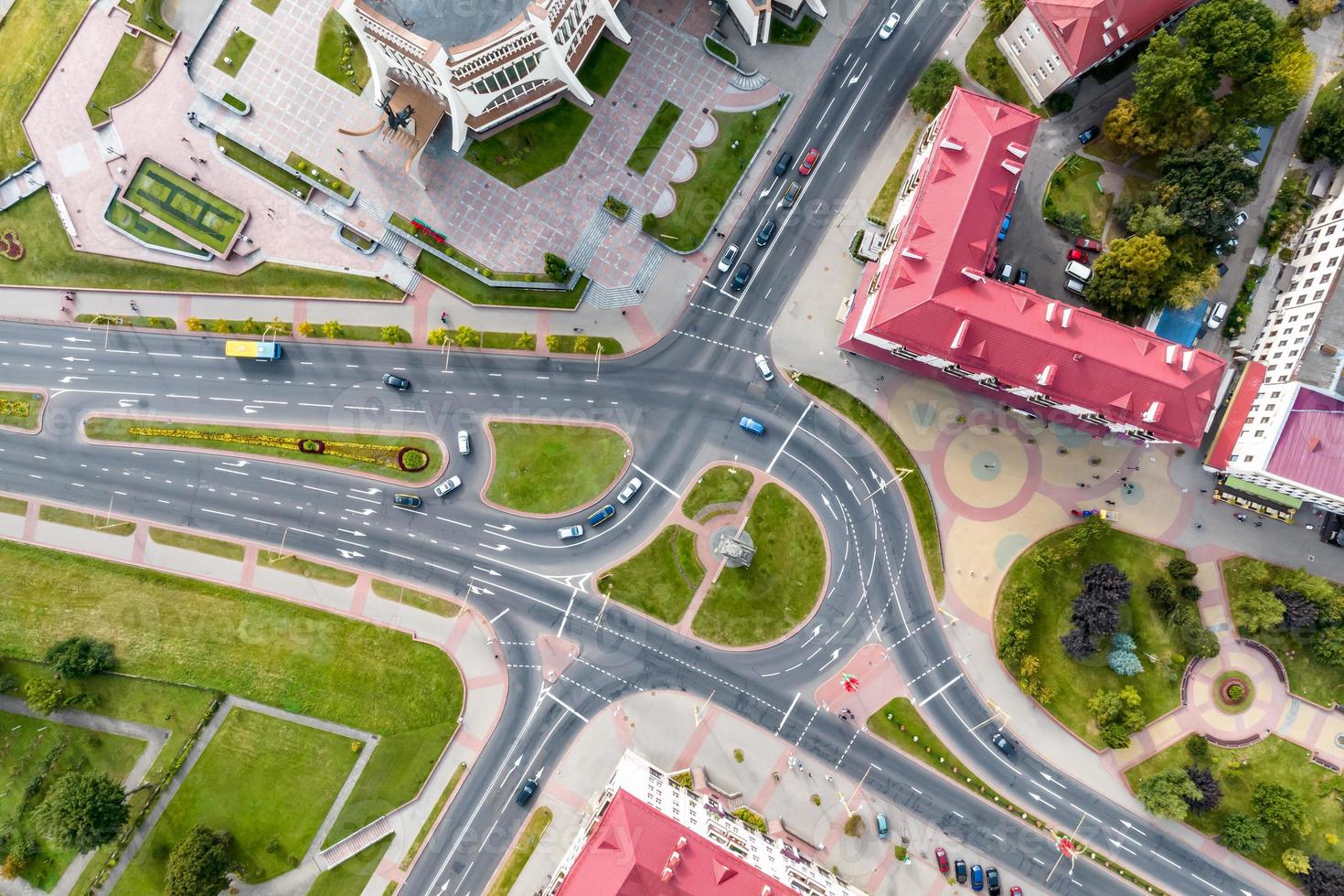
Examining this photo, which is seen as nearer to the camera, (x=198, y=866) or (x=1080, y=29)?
(x=1080, y=29)

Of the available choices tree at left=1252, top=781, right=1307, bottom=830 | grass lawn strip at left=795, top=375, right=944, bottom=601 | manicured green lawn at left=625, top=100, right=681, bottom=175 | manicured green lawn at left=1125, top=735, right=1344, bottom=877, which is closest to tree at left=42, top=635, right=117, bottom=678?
manicured green lawn at left=625, top=100, right=681, bottom=175

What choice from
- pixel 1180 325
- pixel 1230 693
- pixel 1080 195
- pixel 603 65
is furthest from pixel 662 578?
pixel 1230 693

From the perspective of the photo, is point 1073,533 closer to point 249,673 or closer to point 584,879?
point 584,879

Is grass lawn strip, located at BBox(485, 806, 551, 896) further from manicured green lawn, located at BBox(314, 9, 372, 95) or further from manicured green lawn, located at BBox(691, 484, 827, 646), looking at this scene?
manicured green lawn, located at BBox(314, 9, 372, 95)

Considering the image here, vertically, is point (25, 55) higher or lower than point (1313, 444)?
lower

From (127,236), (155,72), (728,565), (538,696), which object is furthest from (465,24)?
(538,696)

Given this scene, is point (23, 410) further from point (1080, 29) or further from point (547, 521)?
point (1080, 29)
